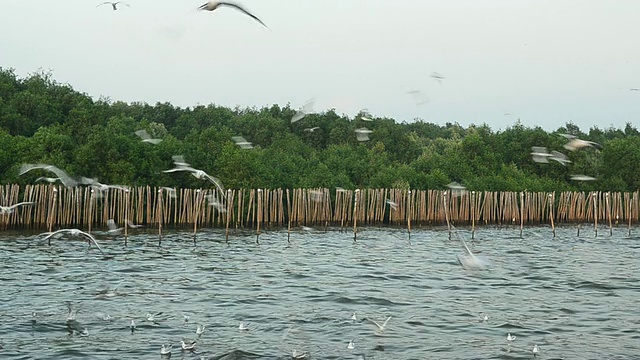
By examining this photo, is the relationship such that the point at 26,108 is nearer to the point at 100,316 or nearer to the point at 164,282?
the point at 164,282

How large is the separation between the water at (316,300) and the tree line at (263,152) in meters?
11.4

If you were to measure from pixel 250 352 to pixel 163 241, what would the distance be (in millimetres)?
21890

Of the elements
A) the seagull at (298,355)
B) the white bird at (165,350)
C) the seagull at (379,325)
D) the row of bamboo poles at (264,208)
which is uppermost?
the row of bamboo poles at (264,208)

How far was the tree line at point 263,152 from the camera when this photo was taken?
43.3m

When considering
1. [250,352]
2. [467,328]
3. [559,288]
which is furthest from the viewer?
[559,288]

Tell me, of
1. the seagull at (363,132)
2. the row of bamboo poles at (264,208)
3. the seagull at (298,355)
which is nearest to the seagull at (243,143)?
the row of bamboo poles at (264,208)

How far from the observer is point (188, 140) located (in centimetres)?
5119

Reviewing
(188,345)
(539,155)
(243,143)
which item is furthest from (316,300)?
(539,155)

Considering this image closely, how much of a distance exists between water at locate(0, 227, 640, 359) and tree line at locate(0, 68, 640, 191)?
449 inches

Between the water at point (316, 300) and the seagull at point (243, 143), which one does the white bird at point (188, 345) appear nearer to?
the water at point (316, 300)

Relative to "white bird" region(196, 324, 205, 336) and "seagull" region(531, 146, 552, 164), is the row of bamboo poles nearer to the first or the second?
"seagull" region(531, 146, 552, 164)

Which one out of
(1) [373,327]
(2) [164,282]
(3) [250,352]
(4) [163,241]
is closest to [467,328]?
(1) [373,327]

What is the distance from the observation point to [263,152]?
54.7m

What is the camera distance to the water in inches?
521
